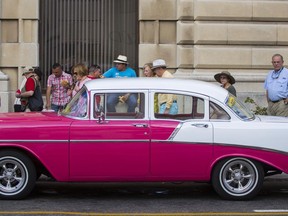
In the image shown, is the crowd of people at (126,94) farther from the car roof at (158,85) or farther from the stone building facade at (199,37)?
the stone building facade at (199,37)

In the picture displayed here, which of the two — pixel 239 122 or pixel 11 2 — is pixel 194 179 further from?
pixel 11 2

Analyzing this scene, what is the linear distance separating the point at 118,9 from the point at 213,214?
872cm

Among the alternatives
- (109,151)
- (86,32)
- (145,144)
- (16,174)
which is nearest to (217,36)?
(86,32)

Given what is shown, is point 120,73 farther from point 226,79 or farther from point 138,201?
point 138,201

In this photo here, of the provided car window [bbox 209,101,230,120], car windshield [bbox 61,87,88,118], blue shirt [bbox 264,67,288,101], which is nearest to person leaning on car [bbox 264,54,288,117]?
blue shirt [bbox 264,67,288,101]

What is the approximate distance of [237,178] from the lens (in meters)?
8.09

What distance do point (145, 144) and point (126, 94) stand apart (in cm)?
74

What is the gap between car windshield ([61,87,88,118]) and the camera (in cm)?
816

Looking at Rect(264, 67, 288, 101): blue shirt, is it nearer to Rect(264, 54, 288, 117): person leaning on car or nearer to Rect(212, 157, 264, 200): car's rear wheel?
Rect(264, 54, 288, 117): person leaning on car

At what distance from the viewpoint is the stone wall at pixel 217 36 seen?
14.4 meters

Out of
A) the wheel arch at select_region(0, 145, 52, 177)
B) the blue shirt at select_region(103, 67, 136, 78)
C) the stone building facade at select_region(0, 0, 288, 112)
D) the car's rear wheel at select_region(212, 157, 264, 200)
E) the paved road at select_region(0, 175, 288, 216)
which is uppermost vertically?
the stone building facade at select_region(0, 0, 288, 112)

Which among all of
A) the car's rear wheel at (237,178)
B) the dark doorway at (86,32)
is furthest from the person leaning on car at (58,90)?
the car's rear wheel at (237,178)

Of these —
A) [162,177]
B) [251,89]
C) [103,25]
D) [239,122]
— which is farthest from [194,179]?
[103,25]

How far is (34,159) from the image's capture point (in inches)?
317
